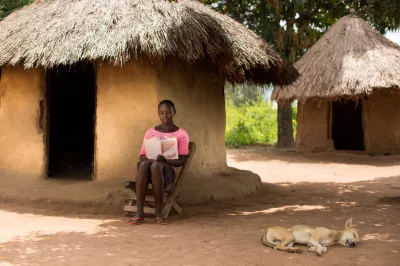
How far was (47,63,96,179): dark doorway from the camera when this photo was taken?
9.02m

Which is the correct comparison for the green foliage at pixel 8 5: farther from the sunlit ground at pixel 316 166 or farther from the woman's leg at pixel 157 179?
the woman's leg at pixel 157 179

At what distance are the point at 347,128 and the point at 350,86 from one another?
4.52 metres

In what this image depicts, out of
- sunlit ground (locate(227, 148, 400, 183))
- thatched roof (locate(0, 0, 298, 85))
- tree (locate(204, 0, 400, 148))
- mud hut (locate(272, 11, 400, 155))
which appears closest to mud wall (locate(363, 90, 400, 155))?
mud hut (locate(272, 11, 400, 155))

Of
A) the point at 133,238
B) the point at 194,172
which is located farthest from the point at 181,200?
the point at 133,238

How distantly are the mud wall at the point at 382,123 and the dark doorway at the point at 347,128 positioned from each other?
288 centimetres

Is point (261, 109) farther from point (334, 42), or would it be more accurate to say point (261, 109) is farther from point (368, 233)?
point (368, 233)

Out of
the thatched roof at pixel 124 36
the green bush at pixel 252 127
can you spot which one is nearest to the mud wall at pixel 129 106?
the thatched roof at pixel 124 36

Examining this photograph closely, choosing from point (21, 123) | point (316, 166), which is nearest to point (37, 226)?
point (21, 123)

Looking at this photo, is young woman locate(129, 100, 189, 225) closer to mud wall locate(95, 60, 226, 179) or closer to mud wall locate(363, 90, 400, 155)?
mud wall locate(95, 60, 226, 179)

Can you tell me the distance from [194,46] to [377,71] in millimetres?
7323

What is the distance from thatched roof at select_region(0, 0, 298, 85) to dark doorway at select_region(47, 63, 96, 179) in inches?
83.2

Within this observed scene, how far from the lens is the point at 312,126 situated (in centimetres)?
1312

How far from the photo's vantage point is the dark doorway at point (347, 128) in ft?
51.4

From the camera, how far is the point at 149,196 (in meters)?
5.56
